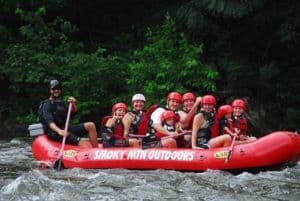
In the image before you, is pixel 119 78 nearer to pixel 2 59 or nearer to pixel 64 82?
pixel 64 82

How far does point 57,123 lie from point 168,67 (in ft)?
16.9

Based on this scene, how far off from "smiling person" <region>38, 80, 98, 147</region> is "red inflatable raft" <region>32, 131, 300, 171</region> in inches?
20.0

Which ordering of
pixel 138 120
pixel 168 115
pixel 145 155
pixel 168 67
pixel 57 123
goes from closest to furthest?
1. pixel 145 155
2. pixel 168 115
3. pixel 138 120
4. pixel 57 123
5. pixel 168 67

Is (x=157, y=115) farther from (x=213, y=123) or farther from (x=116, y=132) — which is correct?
(x=213, y=123)

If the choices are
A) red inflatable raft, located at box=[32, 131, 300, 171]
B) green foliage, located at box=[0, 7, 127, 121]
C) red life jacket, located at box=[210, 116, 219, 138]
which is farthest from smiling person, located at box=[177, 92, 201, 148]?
green foliage, located at box=[0, 7, 127, 121]

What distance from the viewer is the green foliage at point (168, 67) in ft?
A: 50.0

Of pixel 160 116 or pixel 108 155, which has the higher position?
pixel 160 116

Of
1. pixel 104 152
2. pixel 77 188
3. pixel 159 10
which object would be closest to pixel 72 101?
pixel 104 152

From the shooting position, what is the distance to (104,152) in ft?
32.8

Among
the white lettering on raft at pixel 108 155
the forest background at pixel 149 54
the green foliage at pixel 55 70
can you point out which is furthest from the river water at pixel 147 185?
the green foliage at pixel 55 70

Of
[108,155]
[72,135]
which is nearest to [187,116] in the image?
[108,155]

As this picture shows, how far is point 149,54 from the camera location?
1614 centimetres

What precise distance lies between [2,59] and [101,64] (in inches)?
96.1

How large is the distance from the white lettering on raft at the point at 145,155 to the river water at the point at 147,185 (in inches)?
8.9
